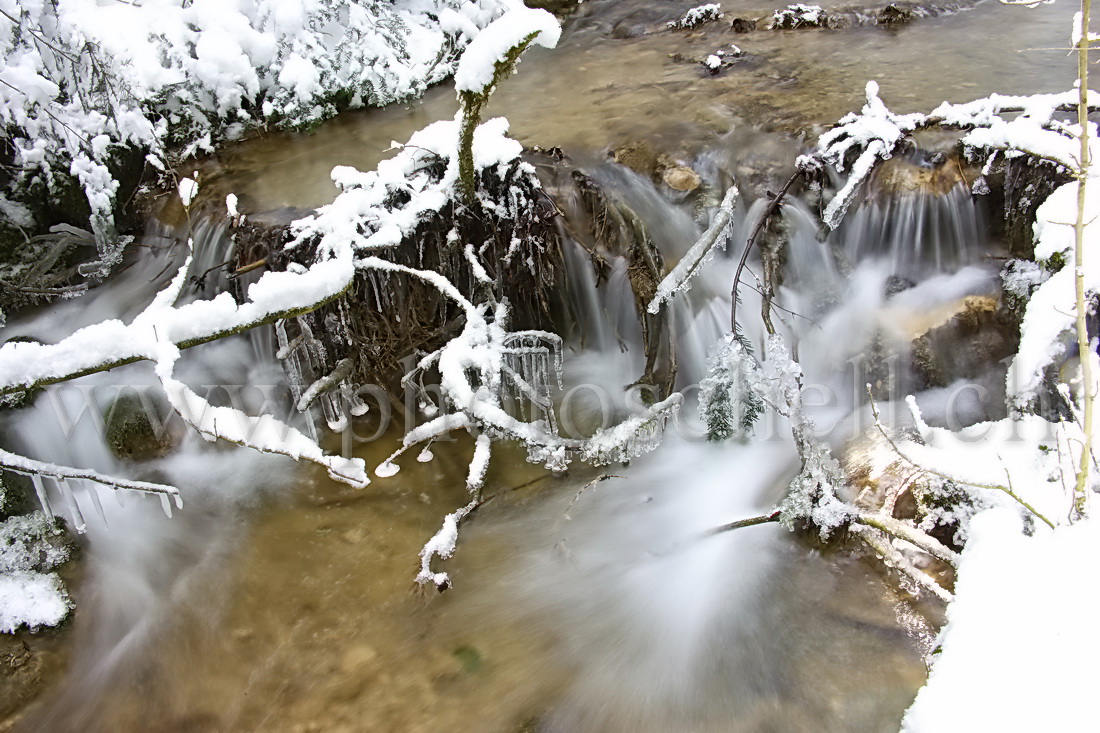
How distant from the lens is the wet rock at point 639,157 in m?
4.72

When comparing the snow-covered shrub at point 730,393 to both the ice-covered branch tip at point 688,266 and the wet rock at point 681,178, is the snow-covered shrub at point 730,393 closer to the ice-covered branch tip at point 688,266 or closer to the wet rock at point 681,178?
the ice-covered branch tip at point 688,266

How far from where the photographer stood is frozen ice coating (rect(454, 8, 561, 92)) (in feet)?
10.3

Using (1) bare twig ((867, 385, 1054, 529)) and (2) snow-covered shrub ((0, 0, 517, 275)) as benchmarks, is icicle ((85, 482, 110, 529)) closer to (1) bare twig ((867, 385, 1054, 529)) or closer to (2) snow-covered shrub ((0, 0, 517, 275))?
Result: (2) snow-covered shrub ((0, 0, 517, 275))

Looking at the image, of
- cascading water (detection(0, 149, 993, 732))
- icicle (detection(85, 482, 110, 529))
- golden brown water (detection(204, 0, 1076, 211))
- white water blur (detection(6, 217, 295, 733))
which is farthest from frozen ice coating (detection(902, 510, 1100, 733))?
Answer: icicle (detection(85, 482, 110, 529))

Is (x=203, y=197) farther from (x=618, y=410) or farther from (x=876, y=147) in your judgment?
(x=876, y=147)

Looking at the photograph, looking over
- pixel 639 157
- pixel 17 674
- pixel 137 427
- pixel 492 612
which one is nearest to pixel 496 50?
pixel 639 157

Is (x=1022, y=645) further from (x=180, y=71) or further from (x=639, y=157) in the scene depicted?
(x=180, y=71)

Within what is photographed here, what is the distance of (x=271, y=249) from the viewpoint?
4.07 metres

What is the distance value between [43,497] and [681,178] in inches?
161

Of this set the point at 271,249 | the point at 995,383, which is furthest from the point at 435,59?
the point at 995,383

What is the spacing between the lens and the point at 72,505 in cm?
369

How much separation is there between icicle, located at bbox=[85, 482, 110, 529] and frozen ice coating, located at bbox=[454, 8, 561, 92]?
9.60 ft

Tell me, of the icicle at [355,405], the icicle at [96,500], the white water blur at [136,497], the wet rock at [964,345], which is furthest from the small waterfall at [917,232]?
the icicle at [96,500]

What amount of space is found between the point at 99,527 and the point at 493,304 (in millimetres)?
2519
